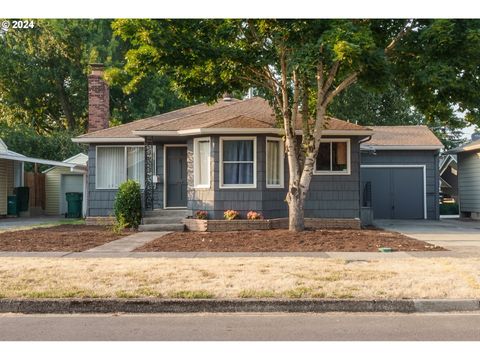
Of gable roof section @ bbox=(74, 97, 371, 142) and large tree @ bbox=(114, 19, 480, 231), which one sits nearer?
large tree @ bbox=(114, 19, 480, 231)

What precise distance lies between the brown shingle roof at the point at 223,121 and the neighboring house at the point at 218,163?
33mm

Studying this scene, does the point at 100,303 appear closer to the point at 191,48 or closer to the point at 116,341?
the point at 116,341

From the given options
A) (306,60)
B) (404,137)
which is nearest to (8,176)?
(404,137)

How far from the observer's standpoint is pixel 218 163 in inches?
695

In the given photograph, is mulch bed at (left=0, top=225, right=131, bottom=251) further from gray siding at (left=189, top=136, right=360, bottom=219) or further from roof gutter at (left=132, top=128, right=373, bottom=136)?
roof gutter at (left=132, top=128, right=373, bottom=136)

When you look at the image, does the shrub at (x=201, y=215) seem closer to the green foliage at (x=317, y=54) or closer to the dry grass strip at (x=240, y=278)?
the green foliage at (x=317, y=54)

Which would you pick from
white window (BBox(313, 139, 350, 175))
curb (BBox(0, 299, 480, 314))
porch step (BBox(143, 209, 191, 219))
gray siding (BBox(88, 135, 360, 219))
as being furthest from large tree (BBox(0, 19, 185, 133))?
curb (BBox(0, 299, 480, 314))

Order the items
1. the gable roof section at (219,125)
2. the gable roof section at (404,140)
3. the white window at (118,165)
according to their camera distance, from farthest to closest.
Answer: the gable roof section at (404,140) < the white window at (118,165) < the gable roof section at (219,125)

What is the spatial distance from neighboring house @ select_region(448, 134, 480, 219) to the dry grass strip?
15.6m

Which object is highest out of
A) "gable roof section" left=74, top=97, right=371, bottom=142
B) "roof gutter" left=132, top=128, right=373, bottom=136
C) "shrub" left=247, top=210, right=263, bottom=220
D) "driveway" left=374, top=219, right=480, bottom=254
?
"gable roof section" left=74, top=97, right=371, bottom=142

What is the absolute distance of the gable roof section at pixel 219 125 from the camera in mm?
17453

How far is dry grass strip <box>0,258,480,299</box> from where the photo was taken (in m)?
7.76

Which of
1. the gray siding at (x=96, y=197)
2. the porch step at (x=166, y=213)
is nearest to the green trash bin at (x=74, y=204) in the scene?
the gray siding at (x=96, y=197)

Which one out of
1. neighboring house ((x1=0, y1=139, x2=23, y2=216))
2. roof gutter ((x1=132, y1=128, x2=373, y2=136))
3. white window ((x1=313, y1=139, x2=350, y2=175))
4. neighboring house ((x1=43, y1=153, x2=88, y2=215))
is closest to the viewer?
roof gutter ((x1=132, y1=128, x2=373, y2=136))
